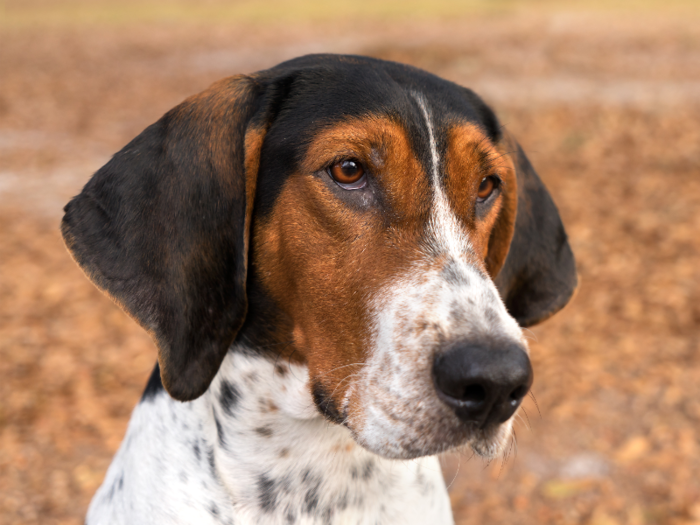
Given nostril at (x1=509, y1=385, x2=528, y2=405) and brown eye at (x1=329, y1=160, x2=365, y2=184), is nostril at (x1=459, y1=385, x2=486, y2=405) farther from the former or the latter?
brown eye at (x1=329, y1=160, x2=365, y2=184)

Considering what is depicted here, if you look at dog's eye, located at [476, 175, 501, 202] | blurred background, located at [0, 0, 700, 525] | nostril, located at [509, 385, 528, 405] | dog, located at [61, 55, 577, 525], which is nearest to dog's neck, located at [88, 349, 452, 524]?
dog, located at [61, 55, 577, 525]

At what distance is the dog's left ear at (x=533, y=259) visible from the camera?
3.31 m

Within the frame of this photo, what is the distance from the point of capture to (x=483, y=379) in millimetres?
2080

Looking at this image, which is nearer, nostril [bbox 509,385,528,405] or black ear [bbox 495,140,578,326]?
nostril [bbox 509,385,528,405]

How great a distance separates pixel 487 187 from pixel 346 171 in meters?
0.67

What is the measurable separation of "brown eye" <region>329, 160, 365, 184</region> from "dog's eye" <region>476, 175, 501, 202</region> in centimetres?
55

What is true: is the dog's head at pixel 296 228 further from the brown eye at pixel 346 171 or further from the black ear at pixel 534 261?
the black ear at pixel 534 261

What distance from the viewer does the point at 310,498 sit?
2803 mm

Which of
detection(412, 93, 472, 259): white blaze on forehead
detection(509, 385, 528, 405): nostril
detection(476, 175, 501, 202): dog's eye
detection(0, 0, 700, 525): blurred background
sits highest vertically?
detection(412, 93, 472, 259): white blaze on forehead

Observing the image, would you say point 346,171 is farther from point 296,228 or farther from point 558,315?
point 558,315

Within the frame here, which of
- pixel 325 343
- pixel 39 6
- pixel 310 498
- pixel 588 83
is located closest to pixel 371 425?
pixel 325 343

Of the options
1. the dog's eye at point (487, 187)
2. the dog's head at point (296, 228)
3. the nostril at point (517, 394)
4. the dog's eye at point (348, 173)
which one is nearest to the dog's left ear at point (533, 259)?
the dog's eye at point (487, 187)

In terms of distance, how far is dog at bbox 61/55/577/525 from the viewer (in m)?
2.40

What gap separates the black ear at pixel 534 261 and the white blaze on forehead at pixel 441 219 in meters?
0.72
